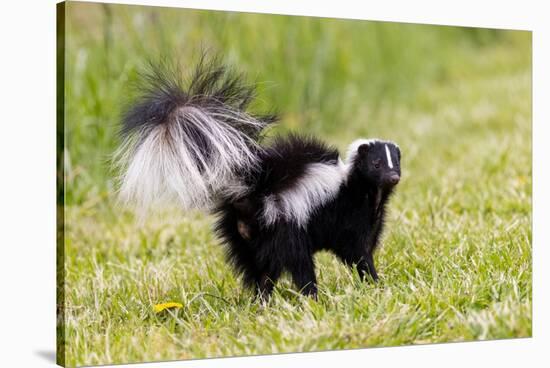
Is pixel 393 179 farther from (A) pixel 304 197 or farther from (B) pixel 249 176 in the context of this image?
(B) pixel 249 176

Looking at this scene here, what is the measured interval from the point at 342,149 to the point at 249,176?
4316 mm

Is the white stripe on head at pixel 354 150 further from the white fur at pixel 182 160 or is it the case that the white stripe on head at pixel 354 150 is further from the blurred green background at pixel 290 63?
the blurred green background at pixel 290 63

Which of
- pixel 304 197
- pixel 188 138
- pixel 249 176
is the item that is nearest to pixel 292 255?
pixel 304 197


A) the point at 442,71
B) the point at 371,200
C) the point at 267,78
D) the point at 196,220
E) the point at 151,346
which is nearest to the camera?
the point at 151,346

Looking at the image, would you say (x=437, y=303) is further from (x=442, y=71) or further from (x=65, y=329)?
(x=442, y=71)

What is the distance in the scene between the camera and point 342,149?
30.3 ft

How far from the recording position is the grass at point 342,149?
4863 mm

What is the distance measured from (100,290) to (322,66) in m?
5.03

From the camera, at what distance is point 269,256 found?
5.04 meters

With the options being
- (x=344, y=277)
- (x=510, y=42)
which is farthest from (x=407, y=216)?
(x=510, y=42)

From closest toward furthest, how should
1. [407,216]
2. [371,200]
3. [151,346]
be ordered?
1. [151,346]
2. [371,200]
3. [407,216]

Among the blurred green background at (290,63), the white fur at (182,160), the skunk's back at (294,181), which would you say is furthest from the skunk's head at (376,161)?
the blurred green background at (290,63)

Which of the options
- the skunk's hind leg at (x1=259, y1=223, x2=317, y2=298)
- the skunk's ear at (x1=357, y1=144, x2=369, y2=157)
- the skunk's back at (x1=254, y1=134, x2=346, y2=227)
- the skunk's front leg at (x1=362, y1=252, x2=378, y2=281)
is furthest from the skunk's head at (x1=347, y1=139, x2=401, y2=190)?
the skunk's hind leg at (x1=259, y1=223, x2=317, y2=298)

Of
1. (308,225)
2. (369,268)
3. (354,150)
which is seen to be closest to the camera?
(308,225)
